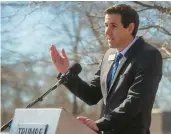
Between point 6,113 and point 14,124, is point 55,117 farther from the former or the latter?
point 6,113

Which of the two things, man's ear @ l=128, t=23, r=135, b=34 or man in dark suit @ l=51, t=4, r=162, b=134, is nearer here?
man in dark suit @ l=51, t=4, r=162, b=134

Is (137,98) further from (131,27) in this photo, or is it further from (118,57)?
(131,27)

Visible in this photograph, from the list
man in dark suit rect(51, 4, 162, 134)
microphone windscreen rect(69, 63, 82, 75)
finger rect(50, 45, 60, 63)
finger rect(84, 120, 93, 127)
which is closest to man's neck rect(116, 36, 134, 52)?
man in dark suit rect(51, 4, 162, 134)

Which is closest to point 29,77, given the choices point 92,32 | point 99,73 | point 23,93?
point 23,93

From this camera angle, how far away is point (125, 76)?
2.37 metres

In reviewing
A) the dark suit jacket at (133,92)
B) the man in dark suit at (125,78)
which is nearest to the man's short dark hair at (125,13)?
the man in dark suit at (125,78)

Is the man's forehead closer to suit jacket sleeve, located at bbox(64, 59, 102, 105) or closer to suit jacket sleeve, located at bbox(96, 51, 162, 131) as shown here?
suit jacket sleeve, located at bbox(96, 51, 162, 131)

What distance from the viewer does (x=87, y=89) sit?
8.92ft

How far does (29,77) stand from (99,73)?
954 centimetres

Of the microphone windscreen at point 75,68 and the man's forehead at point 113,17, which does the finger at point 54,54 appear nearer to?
the microphone windscreen at point 75,68

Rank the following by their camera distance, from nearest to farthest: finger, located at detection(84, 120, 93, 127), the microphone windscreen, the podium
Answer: the podium < finger, located at detection(84, 120, 93, 127) < the microphone windscreen

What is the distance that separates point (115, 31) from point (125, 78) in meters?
0.31

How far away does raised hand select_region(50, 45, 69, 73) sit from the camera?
8.52 ft

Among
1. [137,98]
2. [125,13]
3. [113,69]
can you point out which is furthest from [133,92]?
[125,13]
